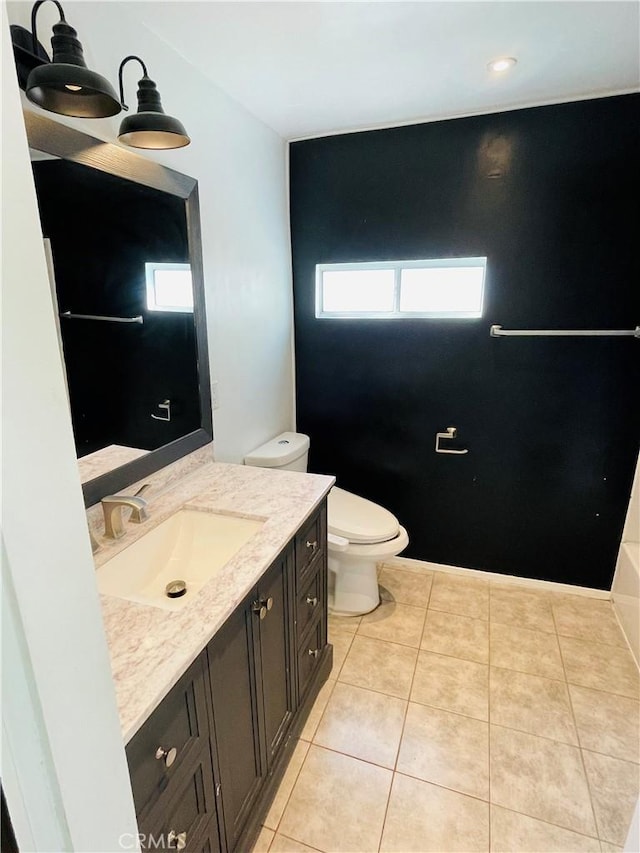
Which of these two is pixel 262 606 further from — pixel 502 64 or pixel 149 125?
pixel 502 64

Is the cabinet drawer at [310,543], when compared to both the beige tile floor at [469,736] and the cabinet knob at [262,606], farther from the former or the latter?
the beige tile floor at [469,736]

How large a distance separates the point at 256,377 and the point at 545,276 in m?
1.51

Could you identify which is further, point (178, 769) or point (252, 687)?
point (252, 687)

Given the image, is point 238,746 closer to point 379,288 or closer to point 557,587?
point 557,587

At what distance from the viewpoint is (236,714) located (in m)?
1.21

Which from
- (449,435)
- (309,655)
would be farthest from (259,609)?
(449,435)

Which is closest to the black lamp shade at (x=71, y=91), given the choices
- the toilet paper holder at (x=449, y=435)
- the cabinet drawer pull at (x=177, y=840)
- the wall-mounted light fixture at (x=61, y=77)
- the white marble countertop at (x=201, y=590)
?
the wall-mounted light fixture at (x=61, y=77)

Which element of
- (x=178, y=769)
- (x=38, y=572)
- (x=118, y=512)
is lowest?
(x=178, y=769)

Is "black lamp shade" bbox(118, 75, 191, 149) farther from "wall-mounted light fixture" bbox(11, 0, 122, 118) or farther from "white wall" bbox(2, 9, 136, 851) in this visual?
"white wall" bbox(2, 9, 136, 851)

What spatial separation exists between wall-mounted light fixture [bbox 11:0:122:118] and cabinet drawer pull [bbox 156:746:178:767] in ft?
4.55

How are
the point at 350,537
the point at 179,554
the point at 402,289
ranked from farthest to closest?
1. the point at 402,289
2. the point at 350,537
3. the point at 179,554

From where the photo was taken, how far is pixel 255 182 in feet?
7.16

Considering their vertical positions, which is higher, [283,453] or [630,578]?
[283,453]

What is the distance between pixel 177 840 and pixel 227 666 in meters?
0.34
